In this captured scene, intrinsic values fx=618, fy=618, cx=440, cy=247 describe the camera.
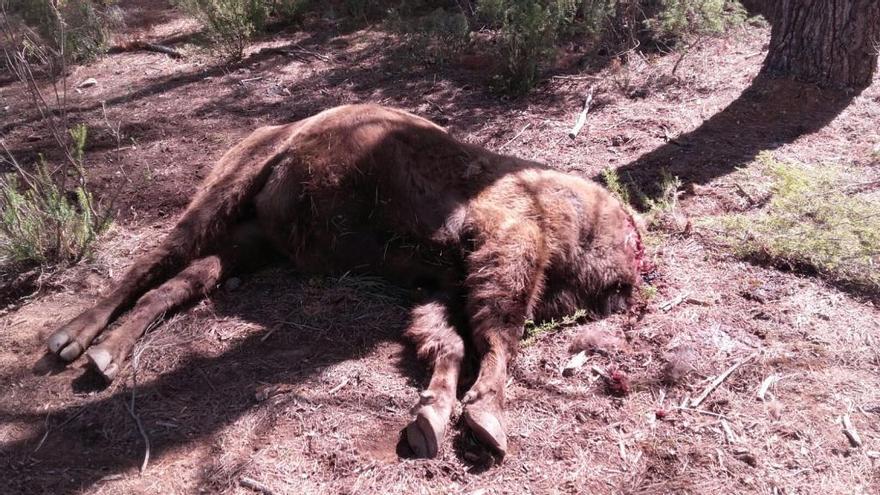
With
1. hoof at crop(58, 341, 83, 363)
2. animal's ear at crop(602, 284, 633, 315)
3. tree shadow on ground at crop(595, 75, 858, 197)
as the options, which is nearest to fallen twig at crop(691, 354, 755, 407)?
animal's ear at crop(602, 284, 633, 315)

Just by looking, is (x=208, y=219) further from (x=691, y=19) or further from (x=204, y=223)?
(x=691, y=19)

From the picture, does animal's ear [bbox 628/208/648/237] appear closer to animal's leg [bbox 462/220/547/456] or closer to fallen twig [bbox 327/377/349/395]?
animal's leg [bbox 462/220/547/456]

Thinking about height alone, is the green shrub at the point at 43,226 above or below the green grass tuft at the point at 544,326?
above

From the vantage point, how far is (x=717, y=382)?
3.01 metres

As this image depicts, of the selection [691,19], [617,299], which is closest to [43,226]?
[617,299]

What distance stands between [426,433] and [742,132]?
14.4 feet

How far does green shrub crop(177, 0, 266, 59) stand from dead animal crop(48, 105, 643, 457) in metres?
4.09

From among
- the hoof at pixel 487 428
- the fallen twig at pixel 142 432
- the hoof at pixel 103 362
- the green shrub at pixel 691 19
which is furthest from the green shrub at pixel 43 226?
the green shrub at pixel 691 19

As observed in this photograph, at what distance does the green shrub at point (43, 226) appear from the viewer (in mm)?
3836

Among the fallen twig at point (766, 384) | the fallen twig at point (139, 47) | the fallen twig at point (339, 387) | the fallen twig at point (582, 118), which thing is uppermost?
the fallen twig at point (139, 47)

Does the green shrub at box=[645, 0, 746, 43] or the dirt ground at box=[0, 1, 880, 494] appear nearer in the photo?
the dirt ground at box=[0, 1, 880, 494]

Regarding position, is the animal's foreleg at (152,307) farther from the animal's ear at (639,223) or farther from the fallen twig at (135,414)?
the animal's ear at (639,223)

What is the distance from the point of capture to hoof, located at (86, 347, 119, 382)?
10.1 ft

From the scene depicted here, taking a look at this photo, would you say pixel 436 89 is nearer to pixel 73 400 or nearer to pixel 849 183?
pixel 849 183
